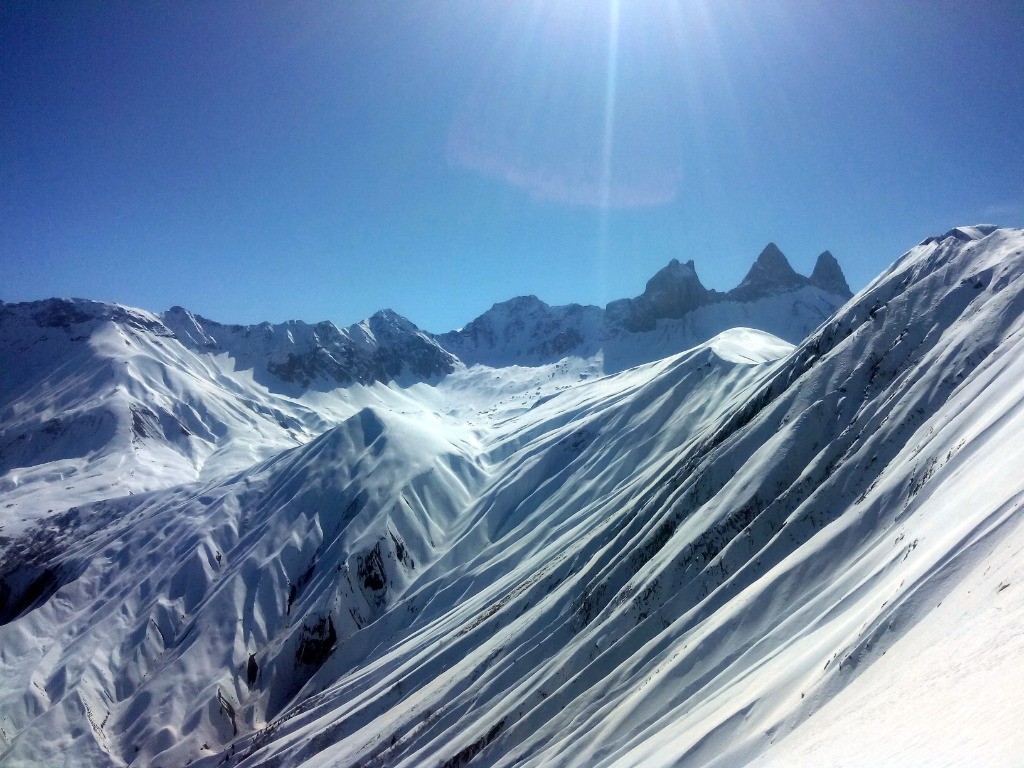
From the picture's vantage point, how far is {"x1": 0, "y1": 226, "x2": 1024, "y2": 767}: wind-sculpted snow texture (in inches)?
1104

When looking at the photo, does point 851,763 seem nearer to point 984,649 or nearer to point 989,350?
point 984,649

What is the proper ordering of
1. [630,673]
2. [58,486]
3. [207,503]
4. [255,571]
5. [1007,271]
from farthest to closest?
[58,486], [207,503], [255,571], [1007,271], [630,673]

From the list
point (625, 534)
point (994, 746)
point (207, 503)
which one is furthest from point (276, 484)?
point (994, 746)

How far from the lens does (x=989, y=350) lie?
5284cm

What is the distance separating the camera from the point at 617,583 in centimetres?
6688

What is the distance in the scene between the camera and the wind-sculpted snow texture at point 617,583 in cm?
2803

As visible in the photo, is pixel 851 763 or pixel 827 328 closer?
pixel 851 763

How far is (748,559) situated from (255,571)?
10283 centimetres

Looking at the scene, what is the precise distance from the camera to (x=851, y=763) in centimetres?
1864

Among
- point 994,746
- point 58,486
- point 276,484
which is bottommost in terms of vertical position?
point 994,746

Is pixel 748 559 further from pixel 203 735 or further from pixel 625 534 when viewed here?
pixel 203 735

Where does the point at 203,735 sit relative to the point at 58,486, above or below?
below

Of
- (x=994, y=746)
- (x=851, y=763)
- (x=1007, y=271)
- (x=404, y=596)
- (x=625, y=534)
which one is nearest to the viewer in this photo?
(x=994, y=746)

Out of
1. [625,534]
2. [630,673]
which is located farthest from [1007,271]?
[630,673]
